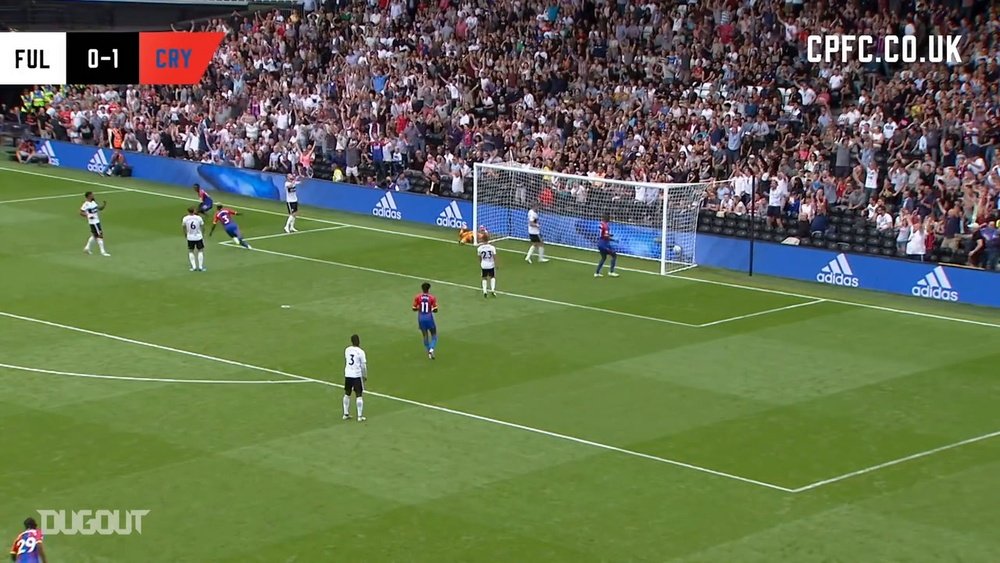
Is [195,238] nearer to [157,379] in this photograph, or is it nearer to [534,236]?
[534,236]

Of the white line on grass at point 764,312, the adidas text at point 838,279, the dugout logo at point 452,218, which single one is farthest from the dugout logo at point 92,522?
the dugout logo at point 452,218

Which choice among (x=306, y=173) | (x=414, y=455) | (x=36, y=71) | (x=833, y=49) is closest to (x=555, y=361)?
(x=414, y=455)

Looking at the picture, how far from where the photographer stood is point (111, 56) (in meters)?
69.5

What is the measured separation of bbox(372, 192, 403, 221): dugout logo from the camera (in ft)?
169

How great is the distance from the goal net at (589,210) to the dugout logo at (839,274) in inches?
170

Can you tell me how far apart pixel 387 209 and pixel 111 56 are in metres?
24.3

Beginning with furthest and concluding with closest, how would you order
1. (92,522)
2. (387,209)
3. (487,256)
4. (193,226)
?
(387,209)
(193,226)
(487,256)
(92,522)

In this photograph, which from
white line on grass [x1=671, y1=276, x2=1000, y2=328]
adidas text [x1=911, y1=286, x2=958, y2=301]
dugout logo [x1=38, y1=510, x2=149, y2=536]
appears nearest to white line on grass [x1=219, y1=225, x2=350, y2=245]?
white line on grass [x1=671, y1=276, x2=1000, y2=328]

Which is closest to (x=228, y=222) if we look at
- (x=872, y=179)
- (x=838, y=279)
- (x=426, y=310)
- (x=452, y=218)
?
(x=452, y=218)

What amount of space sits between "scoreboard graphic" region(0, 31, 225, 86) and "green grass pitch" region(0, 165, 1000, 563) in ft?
85.8

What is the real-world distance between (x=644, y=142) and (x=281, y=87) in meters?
19.4

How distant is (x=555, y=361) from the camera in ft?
107

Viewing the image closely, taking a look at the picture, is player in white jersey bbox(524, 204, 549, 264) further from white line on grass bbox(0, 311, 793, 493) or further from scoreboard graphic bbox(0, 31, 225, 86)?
scoreboard graphic bbox(0, 31, 225, 86)

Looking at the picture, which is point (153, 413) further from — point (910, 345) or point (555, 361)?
point (910, 345)
